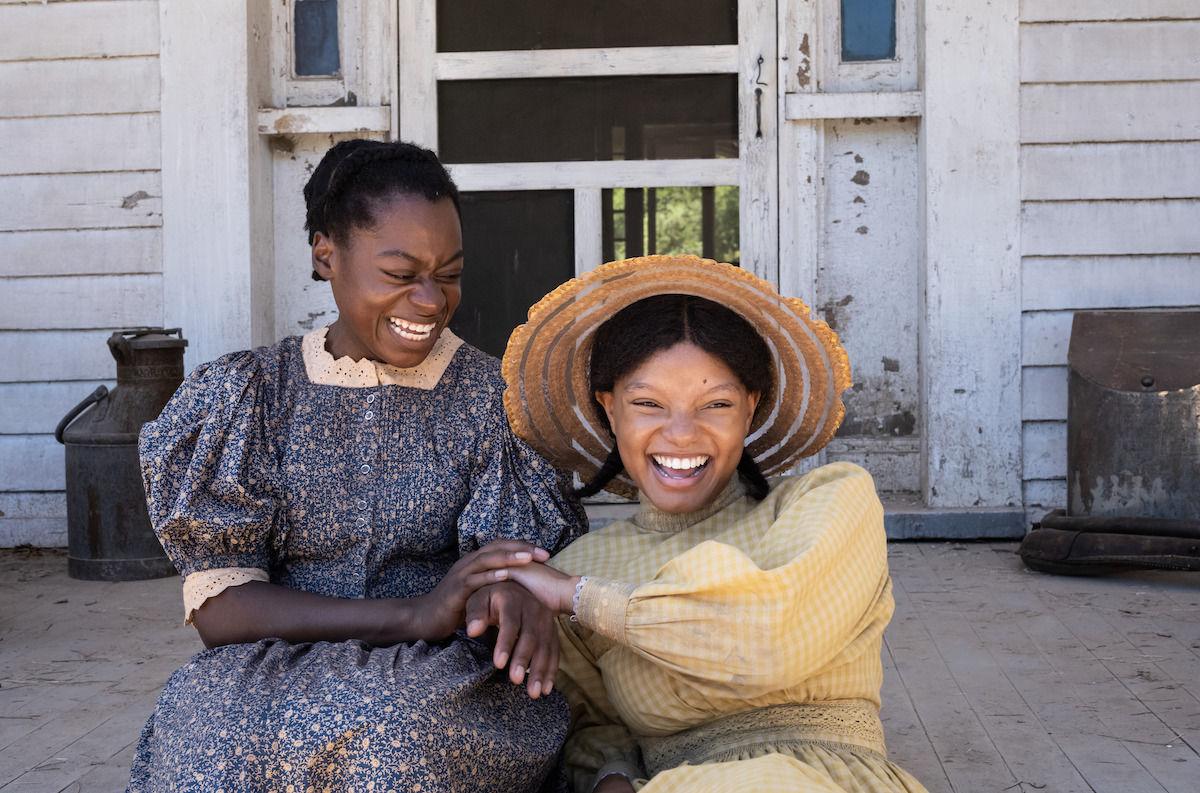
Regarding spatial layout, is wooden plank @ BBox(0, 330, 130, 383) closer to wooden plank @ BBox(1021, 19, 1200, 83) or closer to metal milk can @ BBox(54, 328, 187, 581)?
metal milk can @ BBox(54, 328, 187, 581)

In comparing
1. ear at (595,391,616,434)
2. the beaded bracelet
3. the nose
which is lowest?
the beaded bracelet

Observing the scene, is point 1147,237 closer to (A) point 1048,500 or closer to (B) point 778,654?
(A) point 1048,500

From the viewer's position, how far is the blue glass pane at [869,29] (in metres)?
4.93

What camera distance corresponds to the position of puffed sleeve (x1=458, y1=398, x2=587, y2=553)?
6.97ft

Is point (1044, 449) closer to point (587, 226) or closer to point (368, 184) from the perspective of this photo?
point (587, 226)

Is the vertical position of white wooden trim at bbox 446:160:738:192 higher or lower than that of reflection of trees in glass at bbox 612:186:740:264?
higher

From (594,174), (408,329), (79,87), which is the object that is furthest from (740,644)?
(79,87)

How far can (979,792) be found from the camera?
2393 millimetres

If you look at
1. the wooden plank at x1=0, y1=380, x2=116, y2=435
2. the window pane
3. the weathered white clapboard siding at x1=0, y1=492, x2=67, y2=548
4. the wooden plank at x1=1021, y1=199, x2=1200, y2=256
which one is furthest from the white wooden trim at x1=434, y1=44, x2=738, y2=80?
the weathered white clapboard siding at x1=0, y1=492, x2=67, y2=548

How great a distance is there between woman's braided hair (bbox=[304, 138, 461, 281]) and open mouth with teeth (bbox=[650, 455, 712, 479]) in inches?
26.7

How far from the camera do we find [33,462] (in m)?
5.05

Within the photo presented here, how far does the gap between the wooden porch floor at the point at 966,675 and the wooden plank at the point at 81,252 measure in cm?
138

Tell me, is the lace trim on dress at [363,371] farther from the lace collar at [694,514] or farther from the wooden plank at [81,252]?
the wooden plank at [81,252]

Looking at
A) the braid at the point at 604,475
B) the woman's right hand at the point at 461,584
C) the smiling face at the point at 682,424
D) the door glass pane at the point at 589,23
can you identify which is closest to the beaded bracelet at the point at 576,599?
the woman's right hand at the point at 461,584
